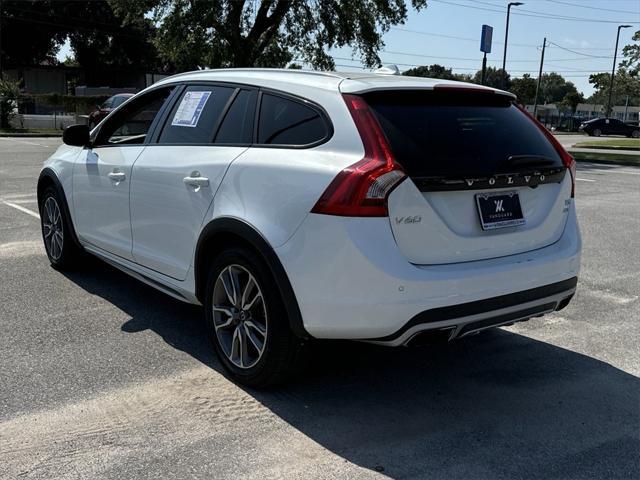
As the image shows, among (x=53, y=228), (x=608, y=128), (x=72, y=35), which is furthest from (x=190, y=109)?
(x=72, y=35)

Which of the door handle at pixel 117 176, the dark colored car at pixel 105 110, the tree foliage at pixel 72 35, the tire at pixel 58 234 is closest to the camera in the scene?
the door handle at pixel 117 176

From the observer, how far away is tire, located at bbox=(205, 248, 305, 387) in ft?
11.4

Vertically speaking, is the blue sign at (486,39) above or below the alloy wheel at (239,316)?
above

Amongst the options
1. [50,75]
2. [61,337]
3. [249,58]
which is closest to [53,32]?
[50,75]

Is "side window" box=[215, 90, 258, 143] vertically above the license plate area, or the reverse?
"side window" box=[215, 90, 258, 143]

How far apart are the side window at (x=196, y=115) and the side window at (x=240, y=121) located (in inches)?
3.7

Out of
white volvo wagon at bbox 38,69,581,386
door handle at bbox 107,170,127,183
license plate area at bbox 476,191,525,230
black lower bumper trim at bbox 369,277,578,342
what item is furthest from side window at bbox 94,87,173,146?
black lower bumper trim at bbox 369,277,578,342

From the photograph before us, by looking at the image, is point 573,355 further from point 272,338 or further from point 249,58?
point 249,58

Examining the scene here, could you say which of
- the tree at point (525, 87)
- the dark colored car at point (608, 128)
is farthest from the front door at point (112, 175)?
the tree at point (525, 87)

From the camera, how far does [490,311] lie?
11.1ft

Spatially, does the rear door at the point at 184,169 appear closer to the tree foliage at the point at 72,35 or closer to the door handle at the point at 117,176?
the door handle at the point at 117,176

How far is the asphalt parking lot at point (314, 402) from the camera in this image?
3.02 metres

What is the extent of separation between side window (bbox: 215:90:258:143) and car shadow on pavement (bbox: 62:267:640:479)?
4.20ft

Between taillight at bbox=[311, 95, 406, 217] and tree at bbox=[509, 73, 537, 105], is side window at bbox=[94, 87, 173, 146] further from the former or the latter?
tree at bbox=[509, 73, 537, 105]
